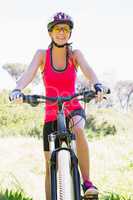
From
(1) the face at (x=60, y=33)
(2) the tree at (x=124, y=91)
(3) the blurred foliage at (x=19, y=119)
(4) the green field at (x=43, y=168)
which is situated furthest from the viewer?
(2) the tree at (x=124, y=91)

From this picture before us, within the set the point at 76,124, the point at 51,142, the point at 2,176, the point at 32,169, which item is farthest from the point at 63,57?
the point at 32,169

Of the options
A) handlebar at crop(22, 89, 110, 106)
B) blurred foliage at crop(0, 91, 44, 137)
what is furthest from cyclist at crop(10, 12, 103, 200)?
blurred foliage at crop(0, 91, 44, 137)

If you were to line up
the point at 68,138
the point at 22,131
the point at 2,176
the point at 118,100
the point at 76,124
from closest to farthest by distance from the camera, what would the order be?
the point at 68,138 → the point at 76,124 → the point at 2,176 → the point at 22,131 → the point at 118,100

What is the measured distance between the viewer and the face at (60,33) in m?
5.43

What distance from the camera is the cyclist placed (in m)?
5.38

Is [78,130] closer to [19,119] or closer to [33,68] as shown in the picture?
[33,68]

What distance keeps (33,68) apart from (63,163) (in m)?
1.32

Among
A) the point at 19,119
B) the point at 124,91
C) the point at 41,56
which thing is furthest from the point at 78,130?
the point at 124,91

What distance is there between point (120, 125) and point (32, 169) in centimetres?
1610

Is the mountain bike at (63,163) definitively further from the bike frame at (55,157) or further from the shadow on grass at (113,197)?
the shadow on grass at (113,197)

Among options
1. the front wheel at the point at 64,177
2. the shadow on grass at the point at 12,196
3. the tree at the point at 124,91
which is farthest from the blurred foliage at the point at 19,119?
the tree at the point at 124,91

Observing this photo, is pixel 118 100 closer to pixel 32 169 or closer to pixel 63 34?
pixel 32 169

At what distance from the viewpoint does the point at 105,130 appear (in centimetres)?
2520

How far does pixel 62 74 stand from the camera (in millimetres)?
5566
